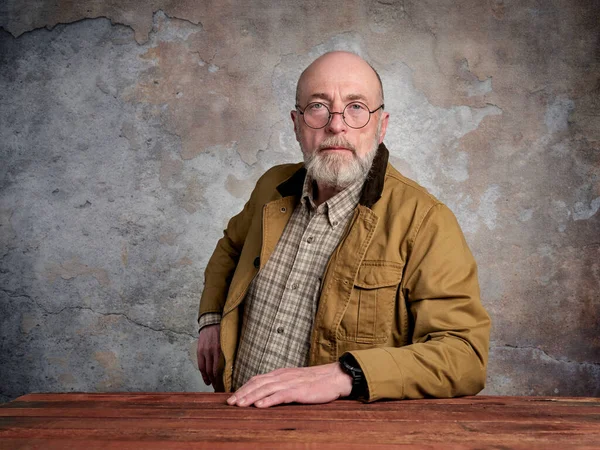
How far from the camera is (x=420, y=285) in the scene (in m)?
1.77

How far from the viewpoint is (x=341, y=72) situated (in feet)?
6.92

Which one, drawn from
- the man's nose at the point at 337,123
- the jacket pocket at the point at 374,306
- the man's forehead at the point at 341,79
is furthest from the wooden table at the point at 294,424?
the man's forehead at the point at 341,79

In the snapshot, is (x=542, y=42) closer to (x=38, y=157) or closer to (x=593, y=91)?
(x=593, y=91)

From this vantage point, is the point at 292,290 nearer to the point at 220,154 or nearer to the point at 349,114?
the point at 349,114

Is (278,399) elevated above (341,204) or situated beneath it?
situated beneath

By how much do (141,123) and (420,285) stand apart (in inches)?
98.2

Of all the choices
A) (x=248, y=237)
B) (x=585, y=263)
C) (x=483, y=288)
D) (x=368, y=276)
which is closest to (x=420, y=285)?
(x=368, y=276)

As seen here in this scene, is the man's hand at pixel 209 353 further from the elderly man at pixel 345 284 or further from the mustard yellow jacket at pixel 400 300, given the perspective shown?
the mustard yellow jacket at pixel 400 300

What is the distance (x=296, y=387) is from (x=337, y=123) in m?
1.04

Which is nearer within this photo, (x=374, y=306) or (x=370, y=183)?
(x=374, y=306)

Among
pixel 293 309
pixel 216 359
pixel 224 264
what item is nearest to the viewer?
pixel 293 309

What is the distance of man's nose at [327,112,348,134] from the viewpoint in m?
2.11

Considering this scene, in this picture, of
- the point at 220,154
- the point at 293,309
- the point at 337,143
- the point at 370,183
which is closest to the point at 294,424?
the point at 293,309

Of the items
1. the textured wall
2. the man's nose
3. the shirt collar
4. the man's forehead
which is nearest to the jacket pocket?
the shirt collar
